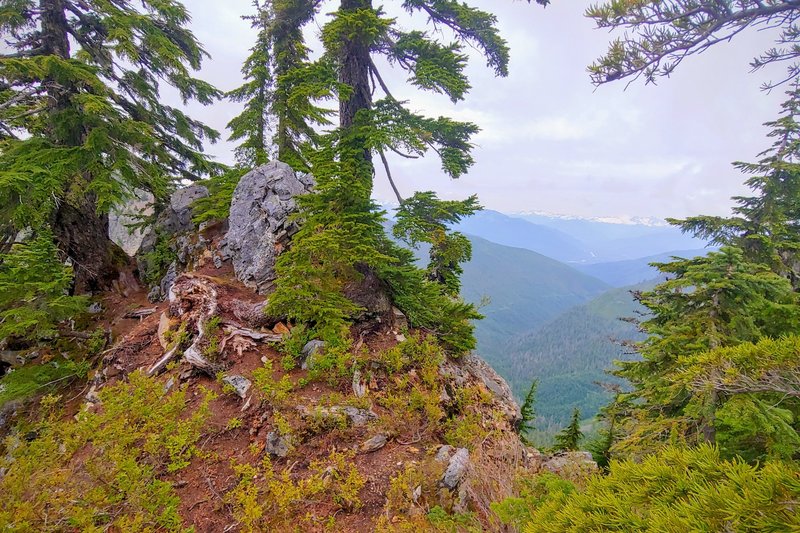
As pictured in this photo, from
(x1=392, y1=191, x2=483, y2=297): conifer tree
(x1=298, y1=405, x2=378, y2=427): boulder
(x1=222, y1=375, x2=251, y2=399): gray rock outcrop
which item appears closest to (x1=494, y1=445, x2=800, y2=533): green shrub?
(x1=298, y1=405, x2=378, y2=427): boulder

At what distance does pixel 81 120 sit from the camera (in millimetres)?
7652

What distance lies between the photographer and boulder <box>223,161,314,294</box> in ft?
25.7

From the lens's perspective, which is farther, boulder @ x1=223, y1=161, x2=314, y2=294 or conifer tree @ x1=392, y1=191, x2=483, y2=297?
boulder @ x1=223, y1=161, x2=314, y2=294

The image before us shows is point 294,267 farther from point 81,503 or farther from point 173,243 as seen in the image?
point 173,243

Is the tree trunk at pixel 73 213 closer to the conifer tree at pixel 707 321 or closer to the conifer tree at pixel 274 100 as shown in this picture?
the conifer tree at pixel 274 100

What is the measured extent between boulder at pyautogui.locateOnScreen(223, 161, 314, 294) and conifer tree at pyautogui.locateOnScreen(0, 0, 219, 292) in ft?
7.77

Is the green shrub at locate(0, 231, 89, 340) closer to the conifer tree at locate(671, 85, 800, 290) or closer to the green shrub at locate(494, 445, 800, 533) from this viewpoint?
the green shrub at locate(494, 445, 800, 533)

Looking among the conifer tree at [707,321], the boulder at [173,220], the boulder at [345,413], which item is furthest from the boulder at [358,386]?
the boulder at [173,220]

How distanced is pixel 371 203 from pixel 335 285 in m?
1.74

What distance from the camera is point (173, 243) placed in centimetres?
978

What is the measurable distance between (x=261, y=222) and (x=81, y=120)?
4.42 meters

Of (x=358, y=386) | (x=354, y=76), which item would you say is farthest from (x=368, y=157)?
(x=358, y=386)

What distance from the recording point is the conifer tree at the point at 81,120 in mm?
6930

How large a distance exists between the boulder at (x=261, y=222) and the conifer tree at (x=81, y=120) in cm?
237
